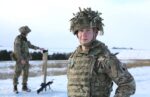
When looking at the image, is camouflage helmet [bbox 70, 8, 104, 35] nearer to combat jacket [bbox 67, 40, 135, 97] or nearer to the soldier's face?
the soldier's face

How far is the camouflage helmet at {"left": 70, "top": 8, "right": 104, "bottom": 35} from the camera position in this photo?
430cm

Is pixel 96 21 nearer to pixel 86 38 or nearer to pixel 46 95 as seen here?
pixel 86 38

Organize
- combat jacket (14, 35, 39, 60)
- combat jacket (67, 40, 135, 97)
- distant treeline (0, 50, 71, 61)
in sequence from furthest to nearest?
distant treeline (0, 50, 71, 61), combat jacket (14, 35, 39, 60), combat jacket (67, 40, 135, 97)

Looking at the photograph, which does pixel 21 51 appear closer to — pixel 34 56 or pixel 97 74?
pixel 97 74

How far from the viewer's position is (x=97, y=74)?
4.20 m

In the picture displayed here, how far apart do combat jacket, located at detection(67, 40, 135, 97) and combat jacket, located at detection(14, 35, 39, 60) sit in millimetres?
9023

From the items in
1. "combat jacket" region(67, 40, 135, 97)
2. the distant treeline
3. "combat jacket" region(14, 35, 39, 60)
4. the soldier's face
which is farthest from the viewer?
the distant treeline

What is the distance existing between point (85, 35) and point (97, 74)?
33 centimetres

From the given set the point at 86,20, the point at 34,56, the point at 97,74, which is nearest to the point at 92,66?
the point at 97,74

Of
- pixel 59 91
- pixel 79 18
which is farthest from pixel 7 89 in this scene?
pixel 79 18

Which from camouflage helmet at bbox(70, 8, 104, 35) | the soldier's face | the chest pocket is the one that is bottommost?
the chest pocket

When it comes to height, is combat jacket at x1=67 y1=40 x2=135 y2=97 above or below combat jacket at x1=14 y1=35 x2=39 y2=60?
below

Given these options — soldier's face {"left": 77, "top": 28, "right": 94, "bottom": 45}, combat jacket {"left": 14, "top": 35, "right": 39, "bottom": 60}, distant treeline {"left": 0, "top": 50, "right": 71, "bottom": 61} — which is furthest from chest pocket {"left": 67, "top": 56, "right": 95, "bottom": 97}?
distant treeline {"left": 0, "top": 50, "right": 71, "bottom": 61}

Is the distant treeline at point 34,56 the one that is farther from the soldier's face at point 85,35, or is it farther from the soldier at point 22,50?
the soldier's face at point 85,35
